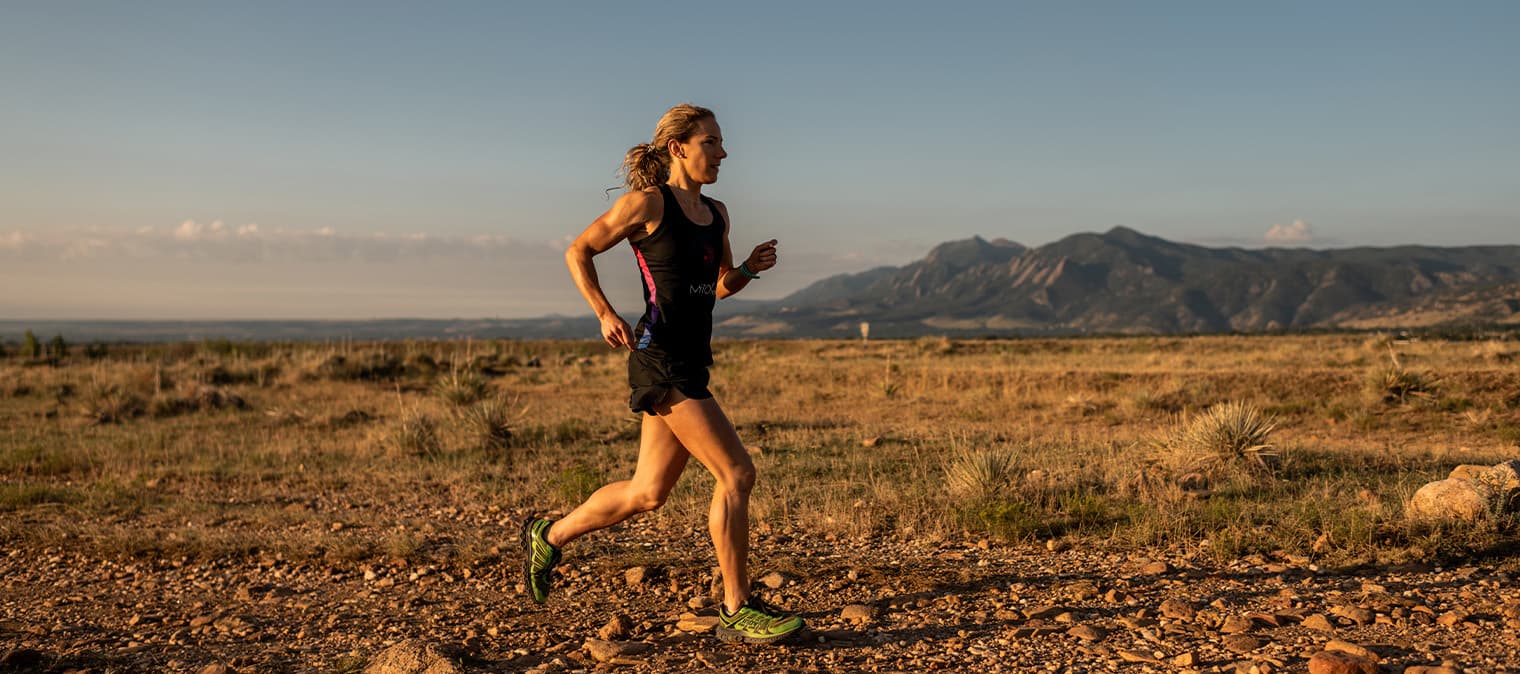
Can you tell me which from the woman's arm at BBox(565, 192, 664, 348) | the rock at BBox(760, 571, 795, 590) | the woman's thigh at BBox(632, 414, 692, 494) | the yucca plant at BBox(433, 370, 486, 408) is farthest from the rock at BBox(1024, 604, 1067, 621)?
the yucca plant at BBox(433, 370, 486, 408)

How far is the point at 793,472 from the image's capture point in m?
9.20

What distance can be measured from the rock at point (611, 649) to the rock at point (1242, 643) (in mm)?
2430

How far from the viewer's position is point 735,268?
4730 mm

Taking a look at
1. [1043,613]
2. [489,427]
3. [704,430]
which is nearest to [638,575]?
[704,430]

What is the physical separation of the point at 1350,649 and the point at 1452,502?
2878 millimetres

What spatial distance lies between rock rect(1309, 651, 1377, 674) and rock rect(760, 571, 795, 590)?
8.25 feet

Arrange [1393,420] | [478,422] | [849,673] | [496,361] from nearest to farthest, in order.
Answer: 1. [849,673]
2. [478,422]
3. [1393,420]
4. [496,361]

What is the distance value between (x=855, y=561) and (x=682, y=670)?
2027 mm

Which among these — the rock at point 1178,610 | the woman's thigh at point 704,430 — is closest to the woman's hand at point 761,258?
the woman's thigh at point 704,430

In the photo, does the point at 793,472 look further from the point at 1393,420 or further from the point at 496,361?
the point at 496,361

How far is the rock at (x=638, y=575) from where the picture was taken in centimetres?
556

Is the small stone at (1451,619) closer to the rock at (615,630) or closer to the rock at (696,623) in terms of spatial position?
the rock at (696,623)

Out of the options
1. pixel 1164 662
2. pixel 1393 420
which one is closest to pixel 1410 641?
pixel 1164 662

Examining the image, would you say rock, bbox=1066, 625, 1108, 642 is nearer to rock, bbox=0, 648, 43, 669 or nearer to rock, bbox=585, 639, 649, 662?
rock, bbox=585, 639, 649, 662
